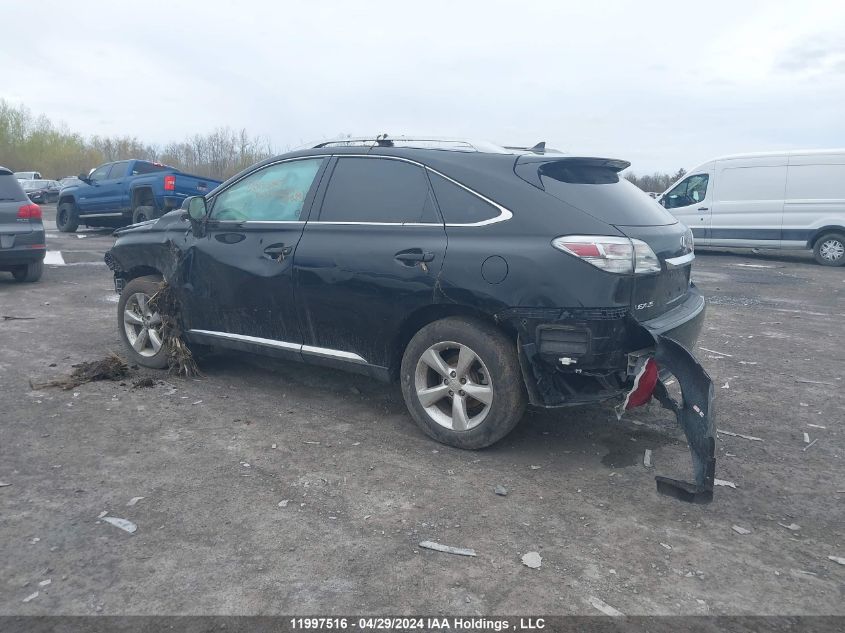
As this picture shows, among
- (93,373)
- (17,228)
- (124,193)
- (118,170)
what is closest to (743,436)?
(93,373)

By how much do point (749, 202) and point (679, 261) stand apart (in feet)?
40.6

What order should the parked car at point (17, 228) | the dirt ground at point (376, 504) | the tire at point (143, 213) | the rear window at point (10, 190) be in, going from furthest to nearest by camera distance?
the tire at point (143, 213)
the rear window at point (10, 190)
the parked car at point (17, 228)
the dirt ground at point (376, 504)

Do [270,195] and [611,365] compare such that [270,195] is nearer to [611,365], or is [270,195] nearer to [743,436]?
[611,365]

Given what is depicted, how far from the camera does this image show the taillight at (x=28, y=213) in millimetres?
10039

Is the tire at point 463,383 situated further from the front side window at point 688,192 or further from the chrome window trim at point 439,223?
the front side window at point 688,192

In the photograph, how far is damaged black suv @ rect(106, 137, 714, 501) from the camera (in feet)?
12.9

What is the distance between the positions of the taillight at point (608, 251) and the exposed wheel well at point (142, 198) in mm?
15386

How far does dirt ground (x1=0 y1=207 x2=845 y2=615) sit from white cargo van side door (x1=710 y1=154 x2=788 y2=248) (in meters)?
10.1

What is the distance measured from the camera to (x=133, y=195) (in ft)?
58.2

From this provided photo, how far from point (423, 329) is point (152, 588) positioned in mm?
2111

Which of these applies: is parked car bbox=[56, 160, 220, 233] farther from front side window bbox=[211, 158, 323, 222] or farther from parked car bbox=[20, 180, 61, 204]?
parked car bbox=[20, 180, 61, 204]

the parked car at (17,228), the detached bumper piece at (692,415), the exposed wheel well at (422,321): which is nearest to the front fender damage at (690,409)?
the detached bumper piece at (692,415)

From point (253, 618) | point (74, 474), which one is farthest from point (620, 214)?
point (74, 474)

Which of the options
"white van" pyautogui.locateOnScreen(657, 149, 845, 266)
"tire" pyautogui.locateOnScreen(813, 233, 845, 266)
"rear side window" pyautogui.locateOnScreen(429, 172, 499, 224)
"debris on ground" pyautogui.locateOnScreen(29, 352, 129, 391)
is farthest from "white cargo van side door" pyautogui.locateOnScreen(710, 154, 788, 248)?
"debris on ground" pyautogui.locateOnScreen(29, 352, 129, 391)
